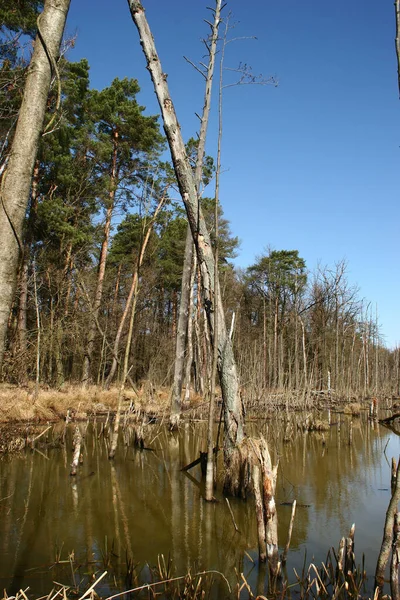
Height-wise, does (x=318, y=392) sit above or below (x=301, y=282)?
below

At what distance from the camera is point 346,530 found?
424 centimetres

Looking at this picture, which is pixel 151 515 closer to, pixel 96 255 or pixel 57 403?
pixel 57 403

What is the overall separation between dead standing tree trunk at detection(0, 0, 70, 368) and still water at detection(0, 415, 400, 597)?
2.25 metres

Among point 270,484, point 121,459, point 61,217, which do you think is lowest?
point 121,459

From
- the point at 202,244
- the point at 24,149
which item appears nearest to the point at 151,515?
the point at 202,244

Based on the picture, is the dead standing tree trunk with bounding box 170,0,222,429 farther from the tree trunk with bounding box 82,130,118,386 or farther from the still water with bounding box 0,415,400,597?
the tree trunk with bounding box 82,130,118,386

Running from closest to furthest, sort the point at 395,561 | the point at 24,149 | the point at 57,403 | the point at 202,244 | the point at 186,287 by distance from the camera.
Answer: the point at 24,149, the point at 395,561, the point at 202,244, the point at 186,287, the point at 57,403

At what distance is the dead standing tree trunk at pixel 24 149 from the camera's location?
6.01 feet

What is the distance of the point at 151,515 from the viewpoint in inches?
176

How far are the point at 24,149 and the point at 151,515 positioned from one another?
3918mm

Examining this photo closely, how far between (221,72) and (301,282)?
25083mm

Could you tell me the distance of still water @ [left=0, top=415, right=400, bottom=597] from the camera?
10.7 feet

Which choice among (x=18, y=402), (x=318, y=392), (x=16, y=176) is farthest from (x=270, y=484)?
(x=318, y=392)

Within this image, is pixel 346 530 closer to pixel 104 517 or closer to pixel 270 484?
pixel 270 484
